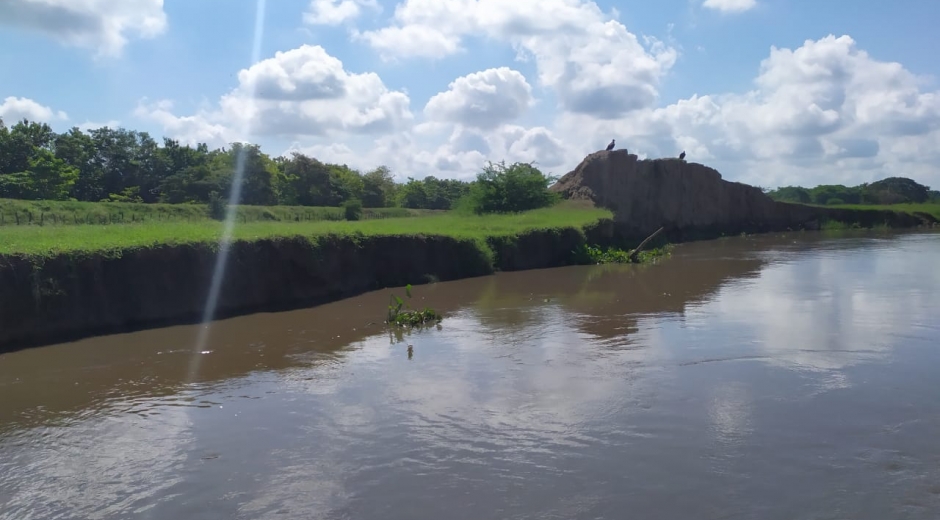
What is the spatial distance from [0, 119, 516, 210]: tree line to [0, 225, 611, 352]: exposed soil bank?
20824mm

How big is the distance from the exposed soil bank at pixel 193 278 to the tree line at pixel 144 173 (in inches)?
820

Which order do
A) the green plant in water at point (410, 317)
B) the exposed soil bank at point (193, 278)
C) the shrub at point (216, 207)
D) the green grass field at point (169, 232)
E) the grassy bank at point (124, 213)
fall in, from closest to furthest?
1. the exposed soil bank at point (193, 278)
2. the green grass field at point (169, 232)
3. the green plant in water at point (410, 317)
4. the grassy bank at point (124, 213)
5. the shrub at point (216, 207)

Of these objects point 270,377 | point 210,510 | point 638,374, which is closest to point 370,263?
point 270,377

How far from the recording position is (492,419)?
23.9 feet

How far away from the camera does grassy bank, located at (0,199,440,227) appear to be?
28578 mm

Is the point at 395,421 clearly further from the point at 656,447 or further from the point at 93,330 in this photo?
the point at 93,330

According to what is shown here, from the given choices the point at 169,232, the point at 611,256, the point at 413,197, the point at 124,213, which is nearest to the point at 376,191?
the point at 413,197

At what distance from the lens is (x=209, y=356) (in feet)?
33.6

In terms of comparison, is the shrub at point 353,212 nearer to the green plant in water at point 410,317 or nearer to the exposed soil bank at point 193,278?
the exposed soil bank at point 193,278

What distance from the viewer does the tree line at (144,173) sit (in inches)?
1513

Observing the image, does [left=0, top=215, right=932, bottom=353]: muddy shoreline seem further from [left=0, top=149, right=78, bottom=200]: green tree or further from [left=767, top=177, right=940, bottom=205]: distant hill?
[left=767, top=177, right=940, bottom=205]: distant hill

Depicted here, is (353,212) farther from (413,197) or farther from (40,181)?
(413,197)

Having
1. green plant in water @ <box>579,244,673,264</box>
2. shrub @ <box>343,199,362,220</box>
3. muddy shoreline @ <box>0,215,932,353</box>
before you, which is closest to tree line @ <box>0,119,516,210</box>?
shrub @ <box>343,199,362,220</box>

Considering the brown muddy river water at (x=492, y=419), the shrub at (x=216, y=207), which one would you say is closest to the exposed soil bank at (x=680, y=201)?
the shrub at (x=216, y=207)
